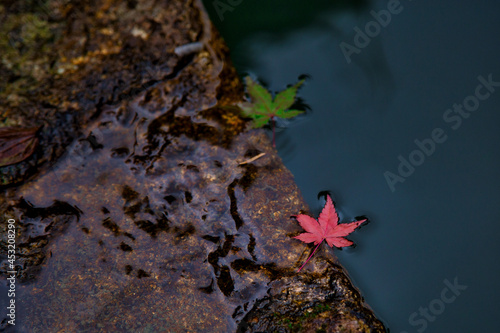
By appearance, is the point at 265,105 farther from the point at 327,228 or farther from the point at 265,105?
the point at 327,228

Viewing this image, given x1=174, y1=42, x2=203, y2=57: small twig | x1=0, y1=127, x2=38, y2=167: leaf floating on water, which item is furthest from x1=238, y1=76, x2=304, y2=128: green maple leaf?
x1=0, y1=127, x2=38, y2=167: leaf floating on water

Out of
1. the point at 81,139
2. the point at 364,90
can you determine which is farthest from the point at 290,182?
the point at 81,139

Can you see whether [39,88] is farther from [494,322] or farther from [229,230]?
[494,322]

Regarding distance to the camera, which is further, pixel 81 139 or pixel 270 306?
pixel 81 139

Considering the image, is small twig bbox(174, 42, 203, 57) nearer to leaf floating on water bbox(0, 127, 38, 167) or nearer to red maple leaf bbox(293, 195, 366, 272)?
leaf floating on water bbox(0, 127, 38, 167)

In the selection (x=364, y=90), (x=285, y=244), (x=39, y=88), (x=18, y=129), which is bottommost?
(x=18, y=129)

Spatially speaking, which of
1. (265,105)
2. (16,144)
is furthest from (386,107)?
(16,144)
